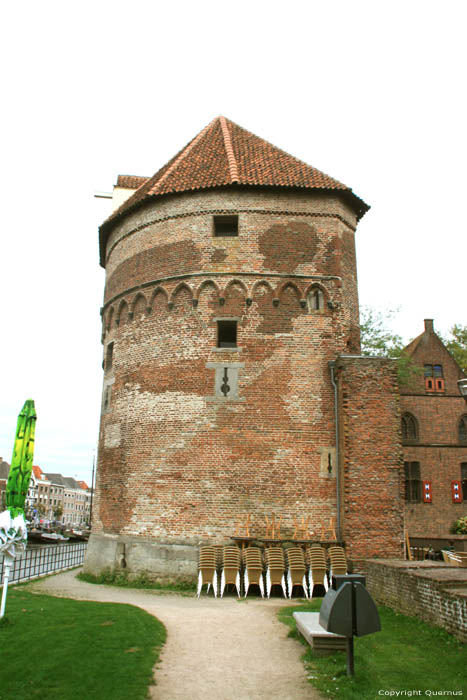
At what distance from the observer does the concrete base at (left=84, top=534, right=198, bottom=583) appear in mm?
13602

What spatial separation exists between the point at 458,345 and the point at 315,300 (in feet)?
79.6

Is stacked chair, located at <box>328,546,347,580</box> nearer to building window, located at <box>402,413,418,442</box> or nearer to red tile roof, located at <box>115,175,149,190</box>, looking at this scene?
red tile roof, located at <box>115,175,149,190</box>

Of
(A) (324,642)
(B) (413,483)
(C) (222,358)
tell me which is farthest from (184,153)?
(B) (413,483)

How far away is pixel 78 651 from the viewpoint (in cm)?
737

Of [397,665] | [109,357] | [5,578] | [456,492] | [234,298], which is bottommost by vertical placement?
[397,665]

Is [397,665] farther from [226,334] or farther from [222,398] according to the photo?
[226,334]

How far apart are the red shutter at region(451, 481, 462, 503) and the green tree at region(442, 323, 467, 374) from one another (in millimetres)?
7925

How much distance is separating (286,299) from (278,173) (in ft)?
13.7

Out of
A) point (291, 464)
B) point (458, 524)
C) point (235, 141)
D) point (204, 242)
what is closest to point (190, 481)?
point (291, 464)

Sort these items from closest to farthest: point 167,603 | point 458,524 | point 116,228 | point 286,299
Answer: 1. point 167,603
2. point 286,299
3. point 116,228
4. point 458,524

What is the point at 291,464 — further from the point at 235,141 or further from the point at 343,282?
the point at 235,141

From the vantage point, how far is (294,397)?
14.6 m

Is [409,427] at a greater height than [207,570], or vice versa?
[409,427]

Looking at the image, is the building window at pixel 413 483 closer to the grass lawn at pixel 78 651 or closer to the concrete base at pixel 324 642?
the grass lawn at pixel 78 651
